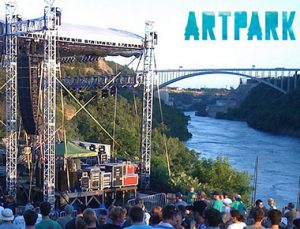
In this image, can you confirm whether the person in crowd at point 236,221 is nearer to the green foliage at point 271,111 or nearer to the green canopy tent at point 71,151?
the green canopy tent at point 71,151

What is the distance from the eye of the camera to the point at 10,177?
41.8ft

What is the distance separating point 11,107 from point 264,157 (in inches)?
880

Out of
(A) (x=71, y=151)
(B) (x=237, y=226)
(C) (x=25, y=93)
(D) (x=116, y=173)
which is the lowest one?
(D) (x=116, y=173)

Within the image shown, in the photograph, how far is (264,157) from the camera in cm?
3281

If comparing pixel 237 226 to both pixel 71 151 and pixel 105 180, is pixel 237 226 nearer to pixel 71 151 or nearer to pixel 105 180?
pixel 105 180

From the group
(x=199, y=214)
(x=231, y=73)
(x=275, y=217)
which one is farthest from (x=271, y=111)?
(x=275, y=217)

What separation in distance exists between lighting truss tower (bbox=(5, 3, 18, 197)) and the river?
8901 mm

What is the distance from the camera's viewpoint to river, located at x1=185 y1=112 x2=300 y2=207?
22172mm

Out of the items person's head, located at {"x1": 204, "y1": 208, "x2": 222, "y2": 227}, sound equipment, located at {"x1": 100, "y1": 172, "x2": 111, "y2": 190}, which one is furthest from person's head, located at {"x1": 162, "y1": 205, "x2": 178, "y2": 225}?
sound equipment, located at {"x1": 100, "y1": 172, "x2": 111, "y2": 190}

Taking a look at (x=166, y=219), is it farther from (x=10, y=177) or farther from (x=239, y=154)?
(x=239, y=154)

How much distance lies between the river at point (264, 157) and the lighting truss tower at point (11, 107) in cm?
890

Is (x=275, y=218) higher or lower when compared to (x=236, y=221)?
higher

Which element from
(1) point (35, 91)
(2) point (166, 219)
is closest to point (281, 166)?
(1) point (35, 91)

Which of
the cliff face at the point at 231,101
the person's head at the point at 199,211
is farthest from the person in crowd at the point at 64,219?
the cliff face at the point at 231,101
